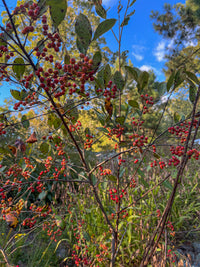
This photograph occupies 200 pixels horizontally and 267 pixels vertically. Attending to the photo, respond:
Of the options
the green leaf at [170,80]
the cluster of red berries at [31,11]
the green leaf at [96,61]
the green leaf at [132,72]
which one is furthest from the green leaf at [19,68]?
the green leaf at [170,80]

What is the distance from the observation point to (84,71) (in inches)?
22.8

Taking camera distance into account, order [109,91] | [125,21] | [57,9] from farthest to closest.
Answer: [125,21]
[109,91]
[57,9]

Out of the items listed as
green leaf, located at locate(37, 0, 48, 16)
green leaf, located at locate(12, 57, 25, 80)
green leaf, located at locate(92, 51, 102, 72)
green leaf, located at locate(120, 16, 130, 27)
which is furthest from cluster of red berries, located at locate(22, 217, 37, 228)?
green leaf, located at locate(120, 16, 130, 27)

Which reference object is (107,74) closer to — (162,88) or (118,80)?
(118,80)

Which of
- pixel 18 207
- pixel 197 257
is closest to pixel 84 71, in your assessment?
pixel 18 207

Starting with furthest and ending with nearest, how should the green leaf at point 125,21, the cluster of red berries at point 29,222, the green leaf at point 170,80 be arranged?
the cluster of red berries at point 29,222 < the green leaf at point 125,21 < the green leaf at point 170,80

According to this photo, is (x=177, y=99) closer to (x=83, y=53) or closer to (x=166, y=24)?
(x=166, y=24)

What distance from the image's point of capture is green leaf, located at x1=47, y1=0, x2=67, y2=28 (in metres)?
0.49

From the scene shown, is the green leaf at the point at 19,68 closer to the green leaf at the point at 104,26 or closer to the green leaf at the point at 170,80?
the green leaf at the point at 104,26

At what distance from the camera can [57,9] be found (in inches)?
20.1

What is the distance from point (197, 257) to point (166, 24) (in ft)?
53.1

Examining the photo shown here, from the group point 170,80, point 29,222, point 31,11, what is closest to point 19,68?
point 31,11

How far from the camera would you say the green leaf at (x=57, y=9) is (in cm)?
49

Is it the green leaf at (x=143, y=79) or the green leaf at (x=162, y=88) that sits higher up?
the green leaf at (x=143, y=79)
